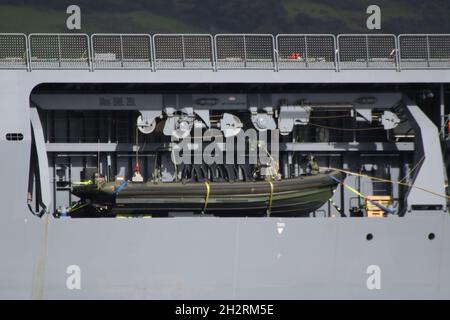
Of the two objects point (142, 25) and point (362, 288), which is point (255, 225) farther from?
point (142, 25)

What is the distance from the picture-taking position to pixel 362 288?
18.8 m

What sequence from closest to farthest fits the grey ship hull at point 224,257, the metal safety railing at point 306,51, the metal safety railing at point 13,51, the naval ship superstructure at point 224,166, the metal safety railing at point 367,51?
the grey ship hull at point 224,257, the naval ship superstructure at point 224,166, the metal safety railing at point 13,51, the metal safety railing at point 306,51, the metal safety railing at point 367,51

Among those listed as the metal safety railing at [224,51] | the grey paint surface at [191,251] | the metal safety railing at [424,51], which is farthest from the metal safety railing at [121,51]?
the metal safety railing at [424,51]

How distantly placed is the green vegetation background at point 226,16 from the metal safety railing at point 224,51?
0.59m

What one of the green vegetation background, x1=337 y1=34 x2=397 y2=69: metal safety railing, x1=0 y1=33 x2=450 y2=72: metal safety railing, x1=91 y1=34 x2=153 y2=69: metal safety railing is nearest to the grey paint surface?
x1=91 y1=34 x2=153 y2=69: metal safety railing

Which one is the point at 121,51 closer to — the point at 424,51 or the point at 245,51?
the point at 245,51

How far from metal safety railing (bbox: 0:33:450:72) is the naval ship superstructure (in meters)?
0.03

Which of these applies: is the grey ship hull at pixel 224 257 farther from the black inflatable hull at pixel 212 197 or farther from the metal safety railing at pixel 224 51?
the metal safety railing at pixel 224 51

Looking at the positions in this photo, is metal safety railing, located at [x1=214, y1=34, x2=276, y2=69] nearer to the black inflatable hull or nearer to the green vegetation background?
the green vegetation background

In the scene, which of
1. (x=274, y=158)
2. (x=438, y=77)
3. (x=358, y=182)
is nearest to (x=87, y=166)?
(x=274, y=158)

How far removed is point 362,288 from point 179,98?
5.48 metres

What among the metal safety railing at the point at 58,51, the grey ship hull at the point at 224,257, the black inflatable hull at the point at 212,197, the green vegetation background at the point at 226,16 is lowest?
the grey ship hull at the point at 224,257

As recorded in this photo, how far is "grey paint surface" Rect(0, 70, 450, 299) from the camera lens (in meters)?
18.2

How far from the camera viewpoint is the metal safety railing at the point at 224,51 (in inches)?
757
